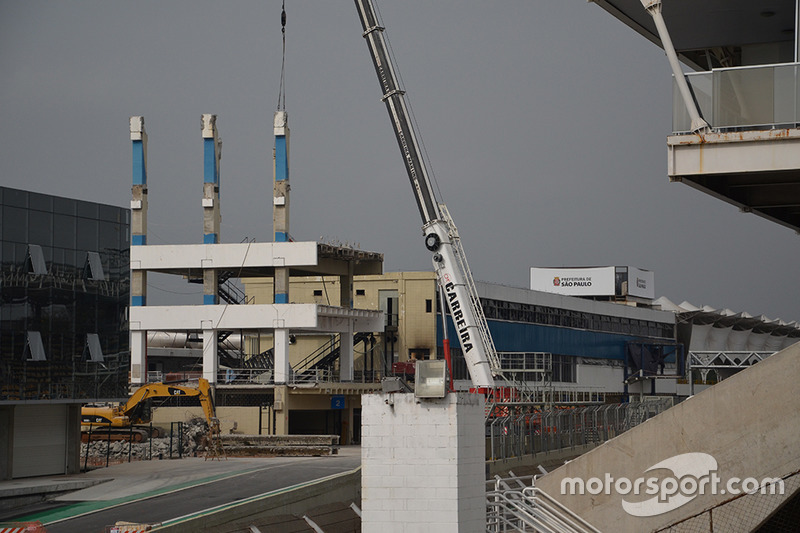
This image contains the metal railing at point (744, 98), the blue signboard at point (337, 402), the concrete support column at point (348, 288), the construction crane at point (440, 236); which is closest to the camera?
the metal railing at point (744, 98)

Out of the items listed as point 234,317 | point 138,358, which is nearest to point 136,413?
point 138,358

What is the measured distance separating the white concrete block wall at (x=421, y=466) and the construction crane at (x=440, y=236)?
27.5 metres

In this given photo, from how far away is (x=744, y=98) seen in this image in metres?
14.7

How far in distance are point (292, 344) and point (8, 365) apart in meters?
35.6

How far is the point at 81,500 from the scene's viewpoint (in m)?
27.3

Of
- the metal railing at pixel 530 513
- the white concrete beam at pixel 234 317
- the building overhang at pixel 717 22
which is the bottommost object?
the metal railing at pixel 530 513

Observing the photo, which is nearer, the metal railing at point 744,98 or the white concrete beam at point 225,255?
the metal railing at point 744,98

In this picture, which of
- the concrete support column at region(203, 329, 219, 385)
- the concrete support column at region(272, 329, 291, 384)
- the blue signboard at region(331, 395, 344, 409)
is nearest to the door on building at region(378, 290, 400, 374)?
the blue signboard at region(331, 395, 344, 409)

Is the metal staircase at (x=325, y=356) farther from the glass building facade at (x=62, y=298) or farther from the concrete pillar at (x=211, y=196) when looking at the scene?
the glass building facade at (x=62, y=298)

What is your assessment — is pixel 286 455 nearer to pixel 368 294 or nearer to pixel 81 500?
pixel 81 500

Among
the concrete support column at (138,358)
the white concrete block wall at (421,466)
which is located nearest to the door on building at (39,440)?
the white concrete block wall at (421,466)

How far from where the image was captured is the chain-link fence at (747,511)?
21594 millimetres

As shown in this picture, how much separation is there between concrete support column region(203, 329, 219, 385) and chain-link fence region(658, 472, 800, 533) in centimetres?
3284

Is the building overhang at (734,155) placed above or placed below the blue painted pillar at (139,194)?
below
